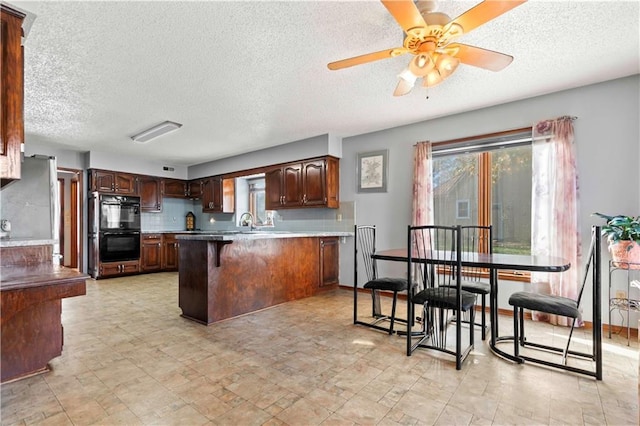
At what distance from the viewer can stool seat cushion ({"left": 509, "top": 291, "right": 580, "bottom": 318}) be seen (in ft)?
7.06

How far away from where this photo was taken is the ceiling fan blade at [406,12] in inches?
61.0

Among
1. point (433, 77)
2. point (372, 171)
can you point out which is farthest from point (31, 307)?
point (372, 171)

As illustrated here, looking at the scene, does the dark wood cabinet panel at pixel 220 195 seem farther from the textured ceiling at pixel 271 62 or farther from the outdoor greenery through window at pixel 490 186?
the outdoor greenery through window at pixel 490 186

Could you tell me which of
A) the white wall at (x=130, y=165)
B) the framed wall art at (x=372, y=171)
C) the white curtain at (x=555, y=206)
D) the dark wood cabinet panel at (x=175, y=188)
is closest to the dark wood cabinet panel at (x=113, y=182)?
the white wall at (x=130, y=165)

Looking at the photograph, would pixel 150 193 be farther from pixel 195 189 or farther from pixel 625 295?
pixel 625 295

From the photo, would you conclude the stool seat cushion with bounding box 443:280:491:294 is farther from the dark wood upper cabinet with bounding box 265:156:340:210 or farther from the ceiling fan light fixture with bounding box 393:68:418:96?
the dark wood upper cabinet with bounding box 265:156:340:210

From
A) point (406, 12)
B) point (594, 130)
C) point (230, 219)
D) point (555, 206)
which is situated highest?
point (406, 12)

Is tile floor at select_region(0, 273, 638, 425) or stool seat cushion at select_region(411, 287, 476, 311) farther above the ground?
stool seat cushion at select_region(411, 287, 476, 311)

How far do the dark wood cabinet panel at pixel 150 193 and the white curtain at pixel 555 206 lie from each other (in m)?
7.10

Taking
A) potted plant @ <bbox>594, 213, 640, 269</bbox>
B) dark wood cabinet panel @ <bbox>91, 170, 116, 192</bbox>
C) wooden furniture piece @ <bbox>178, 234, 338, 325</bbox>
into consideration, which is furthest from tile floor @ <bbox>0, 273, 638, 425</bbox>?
dark wood cabinet panel @ <bbox>91, 170, 116, 192</bbox>

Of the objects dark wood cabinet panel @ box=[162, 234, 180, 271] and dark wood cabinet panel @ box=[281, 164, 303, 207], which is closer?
dark wood cabinet panel @ box=[281, 164, 303, 207]

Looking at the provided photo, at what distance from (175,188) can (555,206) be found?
291 inches

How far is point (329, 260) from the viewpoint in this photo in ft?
16.4

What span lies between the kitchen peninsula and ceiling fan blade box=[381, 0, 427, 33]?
2418mm
